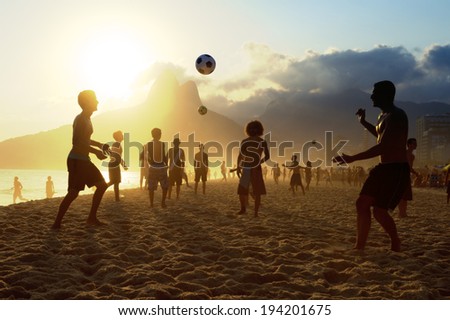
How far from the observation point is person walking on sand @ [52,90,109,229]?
Answer: 633cm

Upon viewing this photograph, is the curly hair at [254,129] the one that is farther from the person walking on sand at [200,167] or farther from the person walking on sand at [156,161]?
the person walking on sand at [200,167]

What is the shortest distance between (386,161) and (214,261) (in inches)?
100

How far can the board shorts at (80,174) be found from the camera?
6.30m

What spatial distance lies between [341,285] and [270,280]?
721 mm

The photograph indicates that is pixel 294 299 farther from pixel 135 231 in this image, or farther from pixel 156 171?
pixel 156 171

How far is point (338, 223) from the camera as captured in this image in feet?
26.6

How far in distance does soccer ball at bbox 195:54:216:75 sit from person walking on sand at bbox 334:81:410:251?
9786 mm

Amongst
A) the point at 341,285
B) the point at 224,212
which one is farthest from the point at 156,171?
the point at 341,285

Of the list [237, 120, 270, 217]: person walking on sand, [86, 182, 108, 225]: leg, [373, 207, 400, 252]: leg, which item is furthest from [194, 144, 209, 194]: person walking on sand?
[373, 207, 400, 252]: leg

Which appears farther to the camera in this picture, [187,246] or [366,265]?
[187,246]

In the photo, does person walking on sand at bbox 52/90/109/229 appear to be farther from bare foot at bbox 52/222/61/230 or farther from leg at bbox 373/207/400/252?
leg at bbox 373/207/400/252

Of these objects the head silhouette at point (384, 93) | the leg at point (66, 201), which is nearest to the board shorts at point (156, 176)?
the leg at point (66, 201)

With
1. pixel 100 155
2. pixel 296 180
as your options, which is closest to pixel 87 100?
pixel 100 155

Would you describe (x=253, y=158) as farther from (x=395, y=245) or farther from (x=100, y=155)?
(x=395, y=245)
